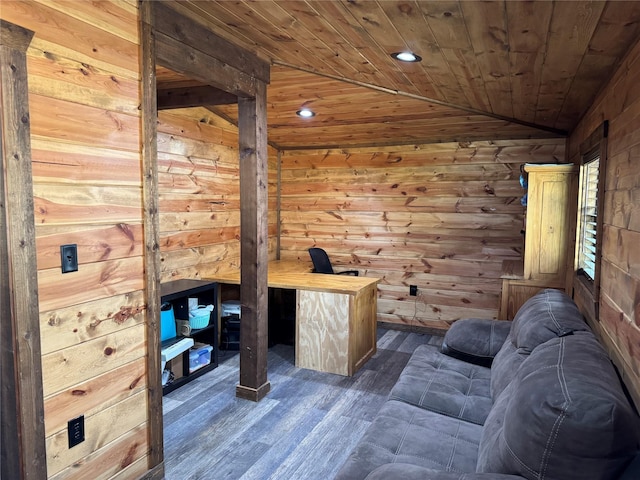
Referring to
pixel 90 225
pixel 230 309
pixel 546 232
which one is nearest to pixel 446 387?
pixel 546 232

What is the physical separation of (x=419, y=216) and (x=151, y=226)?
342cm

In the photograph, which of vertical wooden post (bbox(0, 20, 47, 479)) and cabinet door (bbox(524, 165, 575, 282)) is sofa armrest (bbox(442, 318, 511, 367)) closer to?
cabinet door (bbox(524, 165, 575, 282))

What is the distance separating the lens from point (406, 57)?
7.84 feet

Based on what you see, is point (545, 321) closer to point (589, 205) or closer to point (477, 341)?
point (477, 341)

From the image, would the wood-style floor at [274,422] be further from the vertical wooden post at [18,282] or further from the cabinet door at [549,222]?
the cabinet door at [549,222]

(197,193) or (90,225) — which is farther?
(197,193)

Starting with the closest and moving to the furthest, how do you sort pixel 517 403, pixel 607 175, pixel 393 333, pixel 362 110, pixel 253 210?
pixel 517 403 → pixel 607 175 → pixel 253 210 → pixel 362 110 → pixel 393 333

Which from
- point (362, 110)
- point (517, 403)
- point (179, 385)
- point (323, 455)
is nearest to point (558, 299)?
point (517, 403)

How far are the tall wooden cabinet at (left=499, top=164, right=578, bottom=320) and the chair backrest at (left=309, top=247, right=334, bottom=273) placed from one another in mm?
2084

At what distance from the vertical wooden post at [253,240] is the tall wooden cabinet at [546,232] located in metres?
1.83

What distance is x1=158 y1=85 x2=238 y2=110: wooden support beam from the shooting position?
3.26m

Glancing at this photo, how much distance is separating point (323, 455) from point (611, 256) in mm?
1815

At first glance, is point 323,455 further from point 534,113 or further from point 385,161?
point 385,161

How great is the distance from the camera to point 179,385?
3412mm
